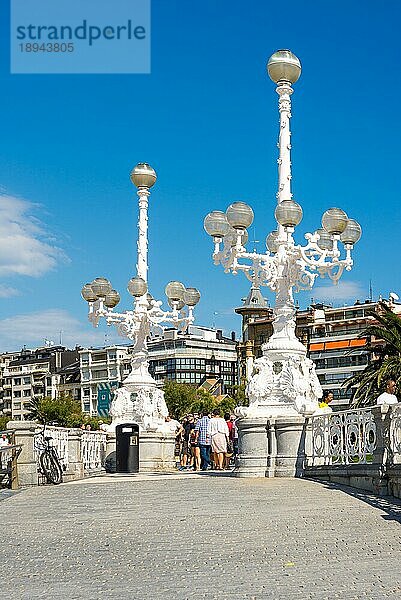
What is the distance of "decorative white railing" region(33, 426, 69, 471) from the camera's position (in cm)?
1916

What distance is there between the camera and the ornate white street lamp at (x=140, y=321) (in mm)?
26219

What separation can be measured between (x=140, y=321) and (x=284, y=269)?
8078 millimetres

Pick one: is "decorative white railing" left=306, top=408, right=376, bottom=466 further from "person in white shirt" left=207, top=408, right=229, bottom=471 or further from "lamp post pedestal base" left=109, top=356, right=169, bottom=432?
"lamp post pedestal base" left=109, top=356, right=169, bottom=432

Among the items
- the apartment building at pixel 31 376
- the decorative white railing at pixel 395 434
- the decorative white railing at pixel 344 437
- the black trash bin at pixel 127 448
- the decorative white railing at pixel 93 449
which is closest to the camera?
the decorative white railing at pixel 395 434

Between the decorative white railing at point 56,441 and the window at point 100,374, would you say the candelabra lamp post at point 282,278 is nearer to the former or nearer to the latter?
the decorative white railing at point 56,441

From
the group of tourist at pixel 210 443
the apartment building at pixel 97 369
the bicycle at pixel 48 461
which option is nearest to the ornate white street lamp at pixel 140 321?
the group of tourist at pixel 210 443

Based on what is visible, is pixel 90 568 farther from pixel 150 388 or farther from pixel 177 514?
pixel 150 388

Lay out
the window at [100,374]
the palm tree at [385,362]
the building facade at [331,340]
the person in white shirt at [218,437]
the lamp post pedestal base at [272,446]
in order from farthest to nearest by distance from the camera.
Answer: the window at [100,374], the building facade at [331,340], the palm tree at [385,362], the person in white shirt at [218,437], the lamp post pedestal base at [272,446]

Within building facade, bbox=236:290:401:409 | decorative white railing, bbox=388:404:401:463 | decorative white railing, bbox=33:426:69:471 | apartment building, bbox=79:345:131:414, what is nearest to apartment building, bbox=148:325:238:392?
apartment building, bbox=79:345:131:414

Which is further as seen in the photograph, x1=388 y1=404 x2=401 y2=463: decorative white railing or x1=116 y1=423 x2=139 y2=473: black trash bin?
x1=116 y1=423 x2=139 y2=473: black trash bin

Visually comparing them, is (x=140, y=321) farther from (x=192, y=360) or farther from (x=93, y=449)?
(x=192, y=360)

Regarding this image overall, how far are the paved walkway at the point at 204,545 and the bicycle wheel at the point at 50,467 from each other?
416cm

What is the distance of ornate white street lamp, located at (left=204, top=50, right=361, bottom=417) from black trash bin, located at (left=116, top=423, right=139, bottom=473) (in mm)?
5582

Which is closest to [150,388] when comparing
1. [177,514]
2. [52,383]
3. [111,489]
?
[111,489]
